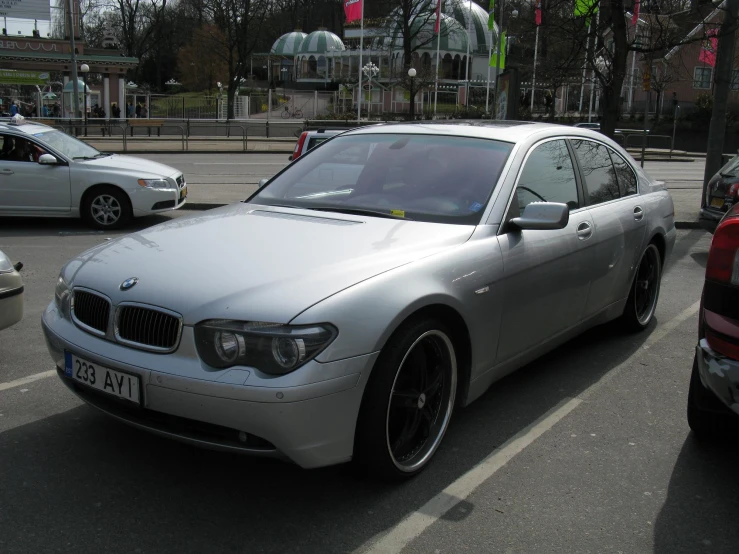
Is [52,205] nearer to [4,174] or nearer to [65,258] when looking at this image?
[4,174]

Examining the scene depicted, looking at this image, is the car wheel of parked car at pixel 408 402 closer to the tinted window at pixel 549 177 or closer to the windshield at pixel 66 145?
the tinted window at pixel 549 177

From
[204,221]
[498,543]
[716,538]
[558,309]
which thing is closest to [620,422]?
[558,309]

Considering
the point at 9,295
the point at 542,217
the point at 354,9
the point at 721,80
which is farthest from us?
the point at 354,9

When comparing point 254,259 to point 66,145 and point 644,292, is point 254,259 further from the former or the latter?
point 66,145

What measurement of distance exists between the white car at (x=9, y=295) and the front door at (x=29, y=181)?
6.45 m

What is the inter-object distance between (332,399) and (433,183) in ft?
5.67

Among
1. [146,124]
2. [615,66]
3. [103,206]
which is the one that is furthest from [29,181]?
[146,124]

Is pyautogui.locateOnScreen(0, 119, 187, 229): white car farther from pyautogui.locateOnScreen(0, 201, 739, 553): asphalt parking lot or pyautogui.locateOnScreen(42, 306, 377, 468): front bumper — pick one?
pyautogui.locateOnScreen(42, 306, 377, 468): front bumper

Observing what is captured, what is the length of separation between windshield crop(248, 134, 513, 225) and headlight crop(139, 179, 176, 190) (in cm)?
661

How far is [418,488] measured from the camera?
11.3 feet

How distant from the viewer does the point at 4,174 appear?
34.8 ft

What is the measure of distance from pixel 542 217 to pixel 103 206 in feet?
27.6

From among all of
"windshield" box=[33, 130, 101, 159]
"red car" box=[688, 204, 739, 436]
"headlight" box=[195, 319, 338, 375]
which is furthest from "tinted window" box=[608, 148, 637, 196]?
"windshield" box=[33, 130, 101, 159]

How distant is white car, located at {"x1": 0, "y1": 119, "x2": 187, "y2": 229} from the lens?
10.6 m
